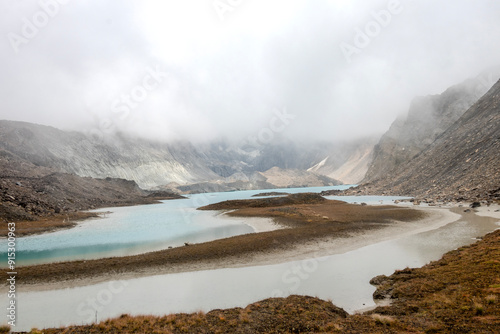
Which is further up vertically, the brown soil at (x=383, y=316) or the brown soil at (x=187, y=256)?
the brown soil at (x=187, y=256)

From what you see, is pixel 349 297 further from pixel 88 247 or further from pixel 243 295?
pixel 88 247

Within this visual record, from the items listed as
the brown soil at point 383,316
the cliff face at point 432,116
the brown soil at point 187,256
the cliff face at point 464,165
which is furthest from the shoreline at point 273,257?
the cliff face at point 432,116

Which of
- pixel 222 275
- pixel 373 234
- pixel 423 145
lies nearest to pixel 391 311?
pixel 222 275

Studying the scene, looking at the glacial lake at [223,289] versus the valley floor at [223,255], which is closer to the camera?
the glacial lake at [223,289]

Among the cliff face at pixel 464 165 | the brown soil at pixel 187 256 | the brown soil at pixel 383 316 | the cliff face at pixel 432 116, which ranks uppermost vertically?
the cliff face at pixel 432 116

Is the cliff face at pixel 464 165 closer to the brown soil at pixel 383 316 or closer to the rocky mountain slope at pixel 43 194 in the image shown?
the brown soil at pixel 383 316

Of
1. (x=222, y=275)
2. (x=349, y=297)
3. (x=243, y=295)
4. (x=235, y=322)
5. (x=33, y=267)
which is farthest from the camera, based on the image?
(x=33, y=267)

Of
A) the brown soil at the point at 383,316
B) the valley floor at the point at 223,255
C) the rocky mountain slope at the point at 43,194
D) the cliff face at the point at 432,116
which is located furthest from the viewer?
the cliff face at the point at 432,116
